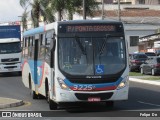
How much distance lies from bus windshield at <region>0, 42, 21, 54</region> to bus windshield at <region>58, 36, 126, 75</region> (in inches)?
1020

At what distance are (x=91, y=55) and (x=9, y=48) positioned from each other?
87.1 ft

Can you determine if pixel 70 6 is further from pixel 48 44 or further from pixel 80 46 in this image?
pixel 80 46

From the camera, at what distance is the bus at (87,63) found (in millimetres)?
15844

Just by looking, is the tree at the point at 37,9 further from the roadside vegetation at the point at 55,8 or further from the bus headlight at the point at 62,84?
the bus headlight at the point at 62,84

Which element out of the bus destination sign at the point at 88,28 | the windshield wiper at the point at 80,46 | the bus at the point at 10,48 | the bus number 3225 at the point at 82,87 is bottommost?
the bus at the point at 10,48

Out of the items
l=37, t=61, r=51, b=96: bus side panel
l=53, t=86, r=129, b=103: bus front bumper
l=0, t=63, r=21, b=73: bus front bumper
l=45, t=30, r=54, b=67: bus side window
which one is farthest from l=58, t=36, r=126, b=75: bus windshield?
l=0, t=63, r=21, b=73: bus front bumper

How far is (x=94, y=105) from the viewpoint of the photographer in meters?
18.6

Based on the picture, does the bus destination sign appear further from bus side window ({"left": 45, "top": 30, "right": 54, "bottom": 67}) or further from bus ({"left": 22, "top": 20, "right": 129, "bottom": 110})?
bus side window ({"left": 45, "top": 30, "right": 54, "bottom": 67})

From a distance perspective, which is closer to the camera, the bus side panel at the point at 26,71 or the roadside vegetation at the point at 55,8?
the bus side panel at the point at 26,71

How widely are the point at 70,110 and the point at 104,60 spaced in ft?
7.19

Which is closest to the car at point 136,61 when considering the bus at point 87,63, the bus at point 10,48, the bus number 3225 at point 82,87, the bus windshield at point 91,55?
the bus at point 10,48

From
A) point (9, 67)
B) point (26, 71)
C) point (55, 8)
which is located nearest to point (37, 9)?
point (55, 8)

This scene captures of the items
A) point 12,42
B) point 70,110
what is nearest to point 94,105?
point 70,110

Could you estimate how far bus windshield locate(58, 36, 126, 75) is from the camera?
52.6ft
